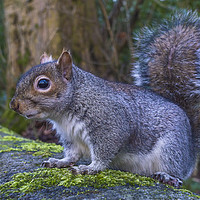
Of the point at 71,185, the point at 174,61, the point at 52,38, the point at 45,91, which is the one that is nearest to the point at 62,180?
the point at 71,185

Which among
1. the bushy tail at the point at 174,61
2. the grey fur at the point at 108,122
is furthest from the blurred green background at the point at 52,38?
the grey fur at the point at 108,122

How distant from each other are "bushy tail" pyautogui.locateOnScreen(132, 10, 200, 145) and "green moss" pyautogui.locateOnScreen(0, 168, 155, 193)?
94 cm

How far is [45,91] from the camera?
1.77 meters

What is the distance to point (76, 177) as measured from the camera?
5.36ft

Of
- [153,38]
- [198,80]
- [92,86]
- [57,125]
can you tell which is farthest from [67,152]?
[153,38]

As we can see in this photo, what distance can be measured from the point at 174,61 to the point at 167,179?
3.60 feet

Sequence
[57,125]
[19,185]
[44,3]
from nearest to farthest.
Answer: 1. [19,185]
2. [57,125]
3. [44,3]

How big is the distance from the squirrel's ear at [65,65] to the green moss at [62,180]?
607 mm

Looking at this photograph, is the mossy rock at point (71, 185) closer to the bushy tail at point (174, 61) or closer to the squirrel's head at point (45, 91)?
the squirrel's head at point (45, 91)

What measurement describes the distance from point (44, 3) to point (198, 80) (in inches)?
106

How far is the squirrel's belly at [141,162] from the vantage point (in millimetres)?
1962

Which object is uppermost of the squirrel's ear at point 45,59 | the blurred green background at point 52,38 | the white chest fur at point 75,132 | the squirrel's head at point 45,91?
the blurred green background at point 52,38

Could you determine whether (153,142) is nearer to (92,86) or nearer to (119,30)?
(92,86)

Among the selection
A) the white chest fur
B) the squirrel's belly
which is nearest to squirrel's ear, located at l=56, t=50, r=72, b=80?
the white chest fur
